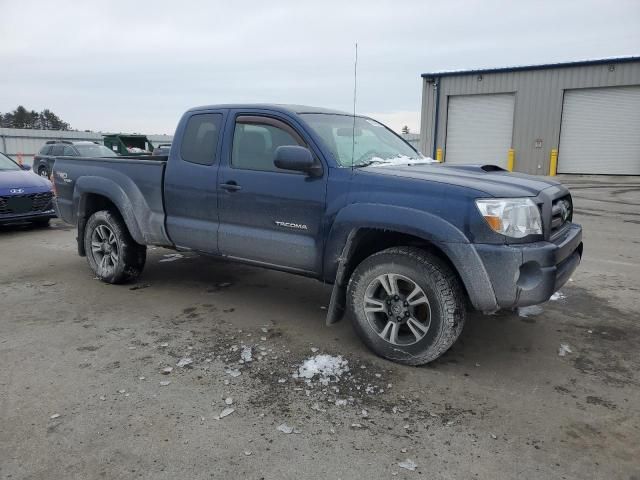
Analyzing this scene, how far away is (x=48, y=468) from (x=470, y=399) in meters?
2.38

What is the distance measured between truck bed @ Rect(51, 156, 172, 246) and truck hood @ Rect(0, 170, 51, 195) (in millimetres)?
3887

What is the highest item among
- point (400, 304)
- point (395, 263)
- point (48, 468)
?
point (395, 263)

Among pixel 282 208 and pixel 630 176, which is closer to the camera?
pixel 282 208

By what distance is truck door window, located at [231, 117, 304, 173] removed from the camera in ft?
13.9

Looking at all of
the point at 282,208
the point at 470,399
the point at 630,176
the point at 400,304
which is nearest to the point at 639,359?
the point at 470,399

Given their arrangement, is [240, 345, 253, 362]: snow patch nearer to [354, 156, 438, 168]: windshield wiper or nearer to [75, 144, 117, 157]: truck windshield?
[354, 156, 438, 168]: windshield wiper

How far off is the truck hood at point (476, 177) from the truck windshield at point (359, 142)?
Answer: 0.20m

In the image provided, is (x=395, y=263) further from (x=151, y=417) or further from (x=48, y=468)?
(x=48, y=468)

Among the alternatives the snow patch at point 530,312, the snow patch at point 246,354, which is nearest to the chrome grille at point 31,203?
the snow patch at point 246,354

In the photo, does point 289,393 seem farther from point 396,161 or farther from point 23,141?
point 23,141

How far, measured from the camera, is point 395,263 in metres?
3.54

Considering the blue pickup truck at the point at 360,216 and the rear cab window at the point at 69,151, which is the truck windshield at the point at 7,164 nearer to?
the blue pickup truck at the point at 360,216

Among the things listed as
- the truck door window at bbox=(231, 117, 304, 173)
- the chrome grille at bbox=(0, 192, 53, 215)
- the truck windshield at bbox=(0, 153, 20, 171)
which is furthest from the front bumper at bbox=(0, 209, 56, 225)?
the truck door window at bbox=(231, 117, 304, 173)

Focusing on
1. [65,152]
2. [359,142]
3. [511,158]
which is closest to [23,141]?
[65,152]
